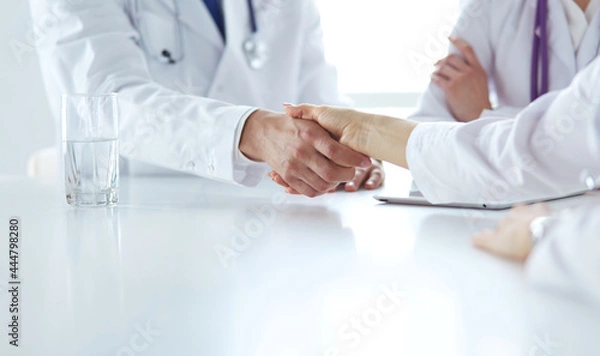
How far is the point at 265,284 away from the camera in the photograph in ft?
2.53

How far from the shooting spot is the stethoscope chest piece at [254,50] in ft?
5.28

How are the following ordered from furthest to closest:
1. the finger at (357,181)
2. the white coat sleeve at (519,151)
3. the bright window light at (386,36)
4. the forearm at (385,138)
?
the bright window light at (386,36) → the finger at (357,181) → the forearm at (385,138) → the white coat sleeve at (519,151)

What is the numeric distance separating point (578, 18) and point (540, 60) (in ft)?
0.37

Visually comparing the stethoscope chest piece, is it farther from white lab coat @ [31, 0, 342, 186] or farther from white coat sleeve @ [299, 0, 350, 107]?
white coat sleeve @ [299, 0, 350, 107]

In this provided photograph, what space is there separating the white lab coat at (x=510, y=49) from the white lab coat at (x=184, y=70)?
0.25 metres

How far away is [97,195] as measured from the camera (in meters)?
1.19

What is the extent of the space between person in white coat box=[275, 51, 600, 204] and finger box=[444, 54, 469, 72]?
61 cm

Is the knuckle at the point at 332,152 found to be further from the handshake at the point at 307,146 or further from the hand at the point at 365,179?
the hand at the point at 365,179

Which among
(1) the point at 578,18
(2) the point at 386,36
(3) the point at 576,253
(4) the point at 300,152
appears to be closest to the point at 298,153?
(4) the point at 300,152

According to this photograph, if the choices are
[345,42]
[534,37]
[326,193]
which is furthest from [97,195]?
[345,42]

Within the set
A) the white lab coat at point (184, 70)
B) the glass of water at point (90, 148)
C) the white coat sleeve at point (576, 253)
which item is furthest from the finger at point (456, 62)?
the white coat sleeve at point (576, 253)

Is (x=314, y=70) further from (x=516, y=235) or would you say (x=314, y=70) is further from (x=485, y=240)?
(x=516, y=235)

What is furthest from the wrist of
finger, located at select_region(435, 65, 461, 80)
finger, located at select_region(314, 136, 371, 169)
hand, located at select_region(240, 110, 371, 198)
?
Result: finger, located at select_region(435, 65, 461, 80)

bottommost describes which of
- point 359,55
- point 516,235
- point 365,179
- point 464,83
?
point 359,55
